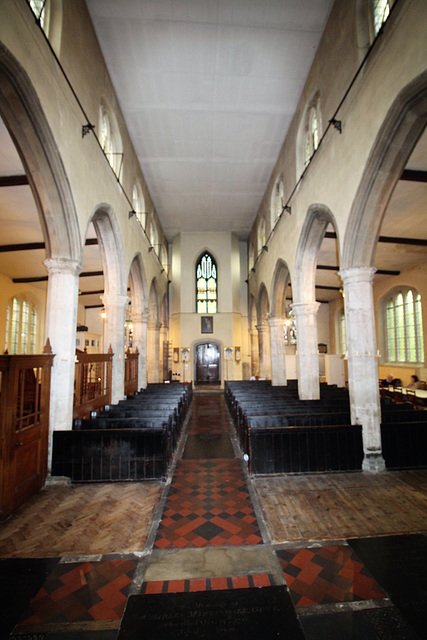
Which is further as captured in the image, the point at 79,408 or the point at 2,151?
the point at 79,408

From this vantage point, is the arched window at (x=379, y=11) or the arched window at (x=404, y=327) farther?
the arched window at (x=404, y=327)

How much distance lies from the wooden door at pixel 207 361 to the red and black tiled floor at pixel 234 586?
55.3 ft

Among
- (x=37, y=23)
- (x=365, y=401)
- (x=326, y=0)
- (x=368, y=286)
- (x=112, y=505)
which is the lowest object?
(x=112, y=505)

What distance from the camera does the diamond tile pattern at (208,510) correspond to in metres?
3.78

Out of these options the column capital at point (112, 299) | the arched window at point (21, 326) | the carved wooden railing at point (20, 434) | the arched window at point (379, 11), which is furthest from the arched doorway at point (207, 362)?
the arched window at point (379, 11)

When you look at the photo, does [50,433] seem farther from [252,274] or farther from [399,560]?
[252,274]

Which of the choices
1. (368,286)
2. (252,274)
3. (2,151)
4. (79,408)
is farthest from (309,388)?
(252,274)

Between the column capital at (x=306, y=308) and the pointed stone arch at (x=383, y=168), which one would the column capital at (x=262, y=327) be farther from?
the pointed stone arch at (x=383, y=168)

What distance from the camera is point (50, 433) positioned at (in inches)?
220

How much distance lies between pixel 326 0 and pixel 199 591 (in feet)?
33.5

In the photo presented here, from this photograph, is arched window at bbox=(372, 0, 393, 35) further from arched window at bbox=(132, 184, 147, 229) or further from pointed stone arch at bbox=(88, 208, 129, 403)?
arched window at bbox=(132, 184, 147, 229)

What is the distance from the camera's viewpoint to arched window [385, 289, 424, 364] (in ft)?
48.2

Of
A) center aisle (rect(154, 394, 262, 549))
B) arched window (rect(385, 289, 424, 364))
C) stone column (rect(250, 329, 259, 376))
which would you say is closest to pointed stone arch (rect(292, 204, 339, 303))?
center aisle (rect(154, 394, 262, 549))

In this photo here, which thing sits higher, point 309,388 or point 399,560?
point 309,388
